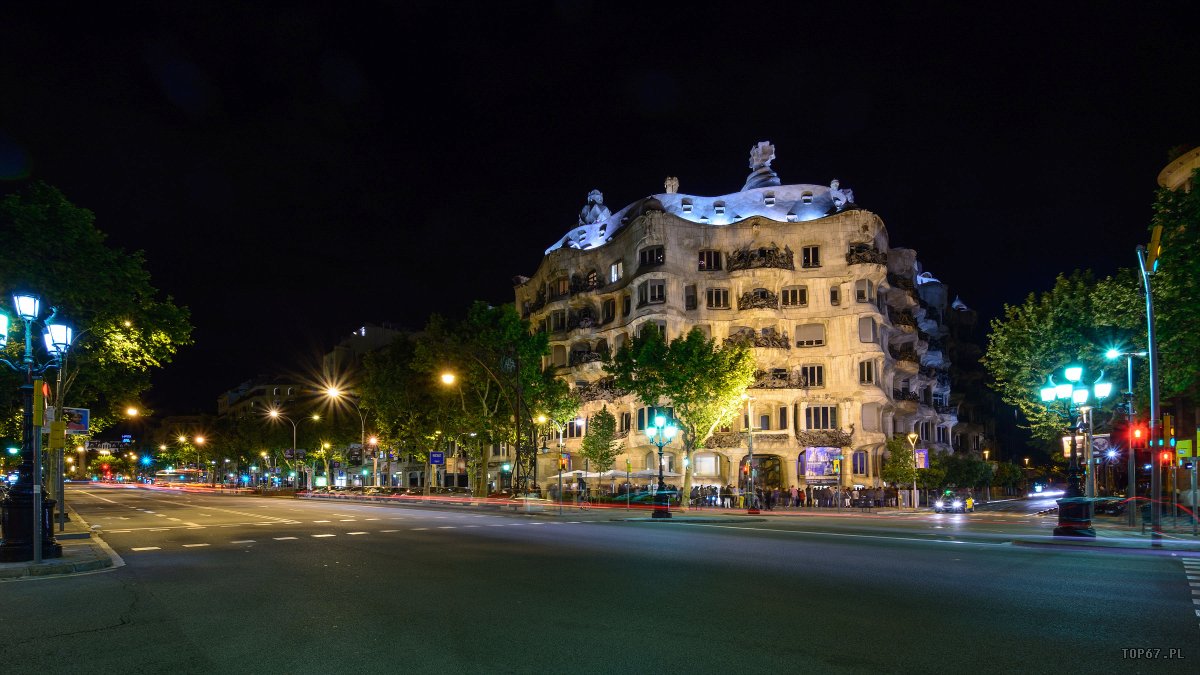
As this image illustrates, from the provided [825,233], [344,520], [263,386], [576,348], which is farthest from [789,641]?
[263,386]

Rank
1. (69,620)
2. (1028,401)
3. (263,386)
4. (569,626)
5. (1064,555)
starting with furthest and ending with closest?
(263,386) < (1028,401) < (1064,555) < (69,620) < (569,626)

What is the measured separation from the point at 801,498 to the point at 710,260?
20.6 metres

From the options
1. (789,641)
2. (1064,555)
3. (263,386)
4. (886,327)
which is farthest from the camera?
(263,386)

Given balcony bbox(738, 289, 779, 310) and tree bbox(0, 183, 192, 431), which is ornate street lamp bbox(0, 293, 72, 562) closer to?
tree bbox(0, 183, 192, 431)

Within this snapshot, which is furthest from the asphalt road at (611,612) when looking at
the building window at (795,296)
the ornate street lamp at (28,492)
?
the building window at (795,296)

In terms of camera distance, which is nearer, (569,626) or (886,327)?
(569,626)

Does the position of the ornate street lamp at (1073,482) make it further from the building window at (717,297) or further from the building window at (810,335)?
the building window at (717,297)

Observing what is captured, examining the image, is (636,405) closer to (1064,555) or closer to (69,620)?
(1064,555)

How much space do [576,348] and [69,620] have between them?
6079 centimetres

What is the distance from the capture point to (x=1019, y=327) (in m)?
39.0

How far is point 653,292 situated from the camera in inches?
2409

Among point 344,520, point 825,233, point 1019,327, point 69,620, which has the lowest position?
point 344,520

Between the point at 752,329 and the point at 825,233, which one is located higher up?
the point at 825,233

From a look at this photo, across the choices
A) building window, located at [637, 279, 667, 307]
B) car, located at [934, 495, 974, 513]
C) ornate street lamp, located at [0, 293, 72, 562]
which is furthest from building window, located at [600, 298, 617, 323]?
ornate street lamp, located at [0, 293, 72, 562]
